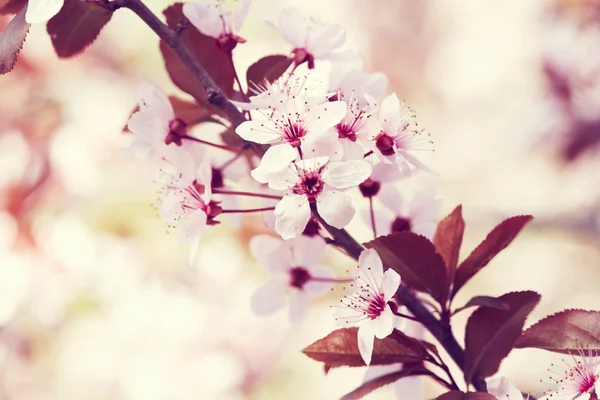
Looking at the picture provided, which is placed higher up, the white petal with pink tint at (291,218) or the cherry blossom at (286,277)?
the white petal with pink tint at (291,218)

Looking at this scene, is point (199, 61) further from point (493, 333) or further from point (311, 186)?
point (493, 333)

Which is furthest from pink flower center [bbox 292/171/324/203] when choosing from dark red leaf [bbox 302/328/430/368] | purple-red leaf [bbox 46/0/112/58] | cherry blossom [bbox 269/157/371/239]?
purple-red leaf [bbox 46/0/112/58]

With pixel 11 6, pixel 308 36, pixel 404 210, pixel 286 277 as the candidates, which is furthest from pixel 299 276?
pixel 11 6

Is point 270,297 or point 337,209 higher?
point 337,209

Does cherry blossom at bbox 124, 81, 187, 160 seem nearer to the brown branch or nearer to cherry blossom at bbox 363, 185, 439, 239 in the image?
the brown branch

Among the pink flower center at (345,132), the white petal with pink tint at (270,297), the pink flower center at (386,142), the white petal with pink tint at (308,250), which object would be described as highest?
the pink flower center at (386,142)

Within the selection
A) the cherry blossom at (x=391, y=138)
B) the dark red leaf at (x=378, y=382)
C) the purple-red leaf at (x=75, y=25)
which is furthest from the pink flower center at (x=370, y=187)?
the purple-red leaf at (x=75, y=25)

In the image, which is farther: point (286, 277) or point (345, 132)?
point (286, 277)

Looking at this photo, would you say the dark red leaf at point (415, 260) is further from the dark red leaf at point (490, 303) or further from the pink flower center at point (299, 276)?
the pink flower center at point (299, 276)
